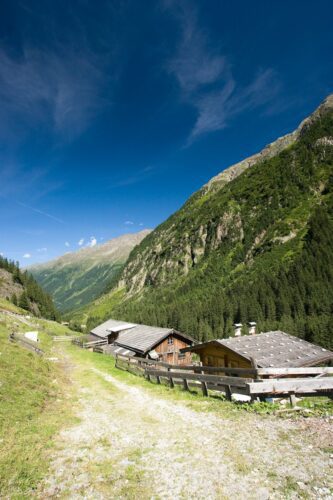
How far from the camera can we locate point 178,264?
609 feet

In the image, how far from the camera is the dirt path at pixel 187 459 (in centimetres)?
635

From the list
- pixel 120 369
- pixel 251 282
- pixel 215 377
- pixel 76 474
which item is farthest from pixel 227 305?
pixel 76 474

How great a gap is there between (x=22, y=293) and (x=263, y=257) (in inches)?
4008

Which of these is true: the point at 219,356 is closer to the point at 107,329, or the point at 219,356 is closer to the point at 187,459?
the point at 187,459

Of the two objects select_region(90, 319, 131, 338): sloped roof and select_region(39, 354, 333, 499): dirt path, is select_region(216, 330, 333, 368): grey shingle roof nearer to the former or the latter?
select_region(39, 354, 333, 499): dirt path

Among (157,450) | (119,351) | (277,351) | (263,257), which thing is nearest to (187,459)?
(157,450)

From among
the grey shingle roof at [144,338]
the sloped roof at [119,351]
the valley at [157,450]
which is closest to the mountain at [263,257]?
the grey shingle roof at [144,338]

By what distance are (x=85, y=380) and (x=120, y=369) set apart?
19.5 ft

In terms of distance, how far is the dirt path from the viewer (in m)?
6.35

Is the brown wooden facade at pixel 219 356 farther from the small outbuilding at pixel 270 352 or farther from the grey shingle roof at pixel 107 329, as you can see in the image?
the grey shingle roof at pixel 107 329

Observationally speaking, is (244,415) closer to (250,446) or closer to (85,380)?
(250,446)

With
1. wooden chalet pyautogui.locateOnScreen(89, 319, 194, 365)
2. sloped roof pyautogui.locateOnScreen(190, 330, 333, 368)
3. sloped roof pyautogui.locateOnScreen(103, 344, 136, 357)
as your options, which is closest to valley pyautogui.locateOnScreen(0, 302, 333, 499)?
sloped roof pyautogui.locateOnScreen(190, 330, 333, 368)

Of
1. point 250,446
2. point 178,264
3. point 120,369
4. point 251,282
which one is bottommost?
point 120,369

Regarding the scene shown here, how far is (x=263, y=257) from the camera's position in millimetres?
123500
